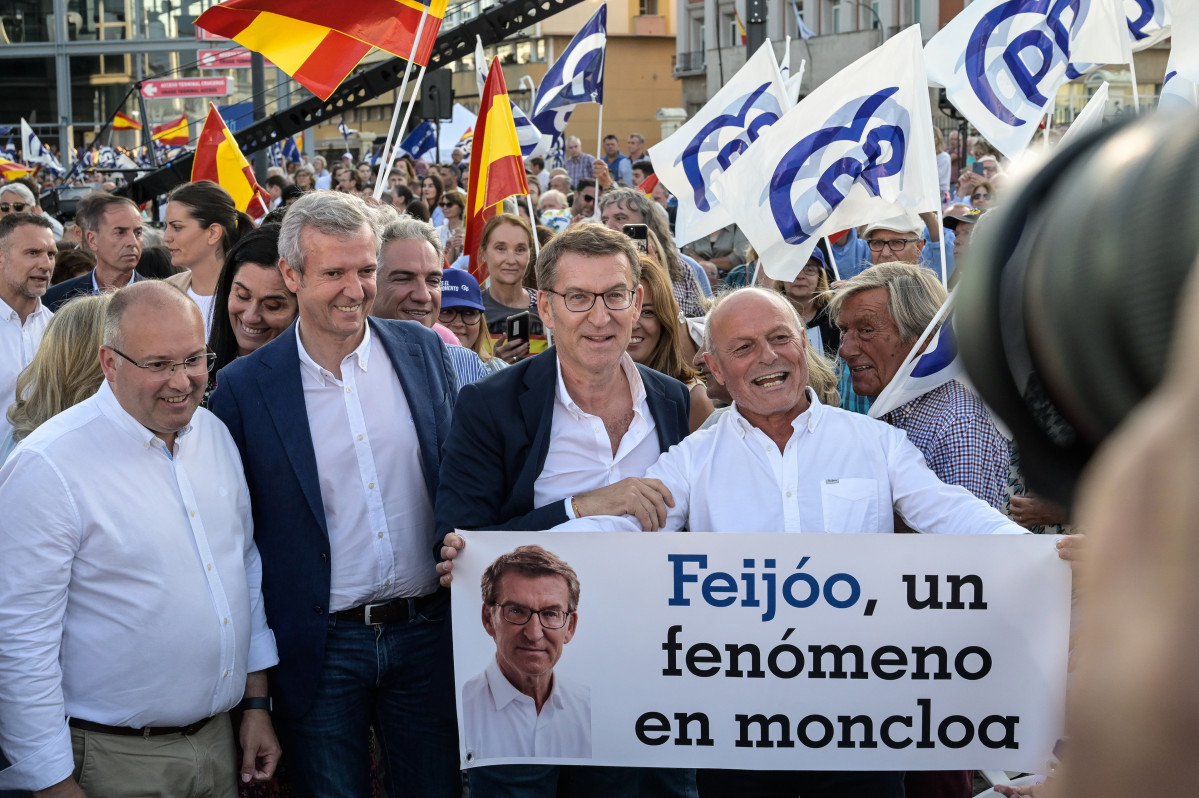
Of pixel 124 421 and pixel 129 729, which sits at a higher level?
pixel 124 421

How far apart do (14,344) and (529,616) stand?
3.78 m

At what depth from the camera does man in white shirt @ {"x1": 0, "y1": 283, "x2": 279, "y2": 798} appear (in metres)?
3.24

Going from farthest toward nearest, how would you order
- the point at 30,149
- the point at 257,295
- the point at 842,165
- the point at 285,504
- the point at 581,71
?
the point at 30,149
the point at 581,71
the point at 842,165
the point at 257,295
the point at 285,504

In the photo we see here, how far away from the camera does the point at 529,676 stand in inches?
146

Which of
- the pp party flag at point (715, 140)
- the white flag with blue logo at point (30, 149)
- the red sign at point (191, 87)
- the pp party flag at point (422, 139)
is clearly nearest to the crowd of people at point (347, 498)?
the pp party flag at point (715, 140)

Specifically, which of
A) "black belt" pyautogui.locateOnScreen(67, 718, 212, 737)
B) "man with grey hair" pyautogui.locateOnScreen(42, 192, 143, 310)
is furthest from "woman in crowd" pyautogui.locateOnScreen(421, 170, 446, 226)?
"black belt" pyautogui.locateOnScreen(67, 718, 212, 737)

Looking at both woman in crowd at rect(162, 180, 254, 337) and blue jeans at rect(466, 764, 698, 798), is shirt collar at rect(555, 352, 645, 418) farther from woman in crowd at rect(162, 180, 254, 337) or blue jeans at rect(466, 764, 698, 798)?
woman in crowd at rect(162, 180, 254, 337)

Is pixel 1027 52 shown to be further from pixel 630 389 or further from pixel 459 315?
pixel 630 389

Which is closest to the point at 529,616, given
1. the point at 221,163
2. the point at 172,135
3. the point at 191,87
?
the point at 221,163

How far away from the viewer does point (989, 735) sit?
3.59 metres

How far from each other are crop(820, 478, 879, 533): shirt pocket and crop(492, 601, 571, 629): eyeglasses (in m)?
0.80

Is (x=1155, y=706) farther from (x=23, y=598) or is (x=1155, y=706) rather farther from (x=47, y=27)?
(x=47, y=27)

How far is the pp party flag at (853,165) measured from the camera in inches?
253

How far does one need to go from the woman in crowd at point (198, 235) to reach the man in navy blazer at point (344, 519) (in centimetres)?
238
